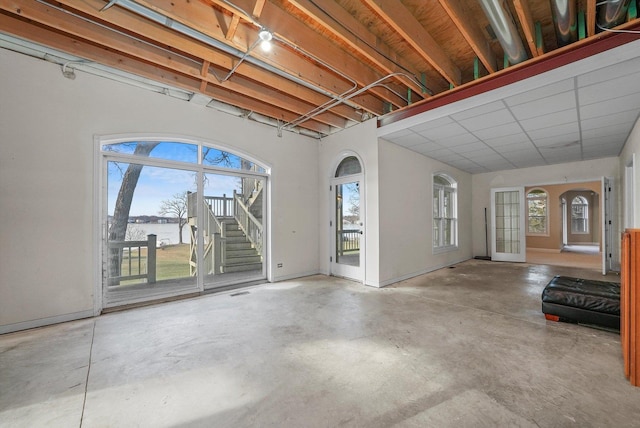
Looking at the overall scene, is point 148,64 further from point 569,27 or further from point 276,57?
point 569,27

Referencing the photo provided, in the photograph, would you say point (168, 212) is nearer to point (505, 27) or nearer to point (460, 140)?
point (505, 27)

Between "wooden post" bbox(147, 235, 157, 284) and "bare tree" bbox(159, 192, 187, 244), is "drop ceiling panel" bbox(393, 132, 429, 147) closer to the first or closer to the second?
"bare tree" bbox(159, 192, 187, 244)

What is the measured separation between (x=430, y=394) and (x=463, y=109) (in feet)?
10.7

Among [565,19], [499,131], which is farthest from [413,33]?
[499,131]

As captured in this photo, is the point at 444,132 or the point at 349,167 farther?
the point at 349,167

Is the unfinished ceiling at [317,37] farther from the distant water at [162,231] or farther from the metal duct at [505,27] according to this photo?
the distant water at [162,231]

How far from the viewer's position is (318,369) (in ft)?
6.85

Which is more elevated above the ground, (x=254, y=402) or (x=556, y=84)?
(x=556, y=84)

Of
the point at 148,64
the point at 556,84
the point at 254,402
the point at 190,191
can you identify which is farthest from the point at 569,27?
the point at 190,191

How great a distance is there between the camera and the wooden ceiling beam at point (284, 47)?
2281mm

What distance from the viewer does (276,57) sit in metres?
2.93

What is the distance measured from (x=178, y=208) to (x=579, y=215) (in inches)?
625

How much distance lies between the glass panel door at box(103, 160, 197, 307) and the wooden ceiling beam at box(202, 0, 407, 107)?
2.61 metres

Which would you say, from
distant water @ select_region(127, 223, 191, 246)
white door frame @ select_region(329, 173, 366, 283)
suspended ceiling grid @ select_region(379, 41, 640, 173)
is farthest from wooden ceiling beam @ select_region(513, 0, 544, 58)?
distant water @ select_region(127, 223, 191, 246)
